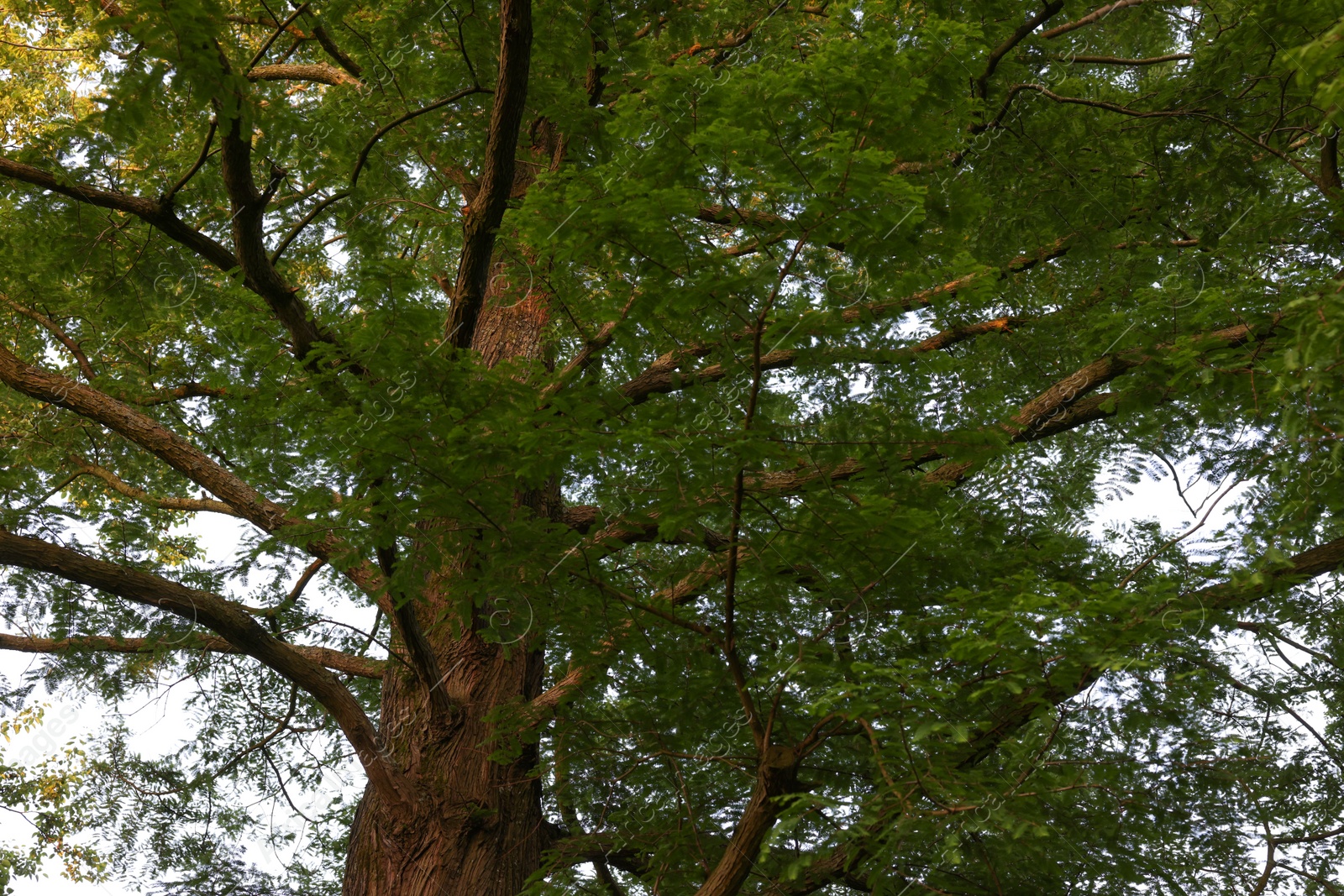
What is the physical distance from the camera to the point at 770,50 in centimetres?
639

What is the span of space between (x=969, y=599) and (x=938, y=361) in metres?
0.95

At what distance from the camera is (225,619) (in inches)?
194

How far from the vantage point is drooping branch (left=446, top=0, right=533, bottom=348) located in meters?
4.26

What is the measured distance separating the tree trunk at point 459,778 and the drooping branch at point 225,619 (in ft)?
0.72

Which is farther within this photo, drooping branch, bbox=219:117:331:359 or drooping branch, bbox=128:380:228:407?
drooping branch, bbox=128:380:228:407

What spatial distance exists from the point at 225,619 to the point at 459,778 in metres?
1.49

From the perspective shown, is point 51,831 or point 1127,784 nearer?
point 1127,784

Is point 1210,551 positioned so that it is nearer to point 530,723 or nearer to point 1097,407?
point 1097,407

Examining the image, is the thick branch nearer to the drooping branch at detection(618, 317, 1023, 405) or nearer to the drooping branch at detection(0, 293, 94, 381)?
the drooping branch at detection(618, 317, 1023, 405)

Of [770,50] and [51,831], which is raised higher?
[770,50]

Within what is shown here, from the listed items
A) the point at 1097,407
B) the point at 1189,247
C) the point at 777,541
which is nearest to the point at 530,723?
the point at 777,541

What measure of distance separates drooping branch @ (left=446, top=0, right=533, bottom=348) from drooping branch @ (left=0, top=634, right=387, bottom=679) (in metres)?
2.31

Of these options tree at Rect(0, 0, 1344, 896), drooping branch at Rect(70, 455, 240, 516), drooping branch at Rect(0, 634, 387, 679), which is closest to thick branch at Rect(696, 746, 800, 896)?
tree at Rect(0, 0, 1344, 896)

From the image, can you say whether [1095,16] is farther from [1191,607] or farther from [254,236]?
[254,236]
